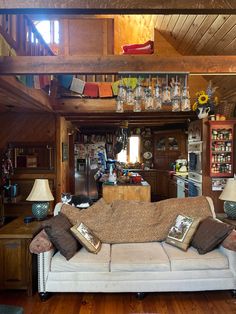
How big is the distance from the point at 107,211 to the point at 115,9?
2.29m

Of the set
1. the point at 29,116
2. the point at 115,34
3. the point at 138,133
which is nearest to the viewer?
the point at 29,116

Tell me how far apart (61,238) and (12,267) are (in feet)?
2.04

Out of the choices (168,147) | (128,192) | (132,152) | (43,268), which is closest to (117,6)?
(43,268)

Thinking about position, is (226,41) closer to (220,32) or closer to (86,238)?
(220,32)

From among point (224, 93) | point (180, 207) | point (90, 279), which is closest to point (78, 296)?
point (90, 279)

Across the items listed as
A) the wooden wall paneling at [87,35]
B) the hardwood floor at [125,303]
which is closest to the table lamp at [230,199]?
the hardwood floor at [125,303]

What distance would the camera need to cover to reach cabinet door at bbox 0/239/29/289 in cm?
281

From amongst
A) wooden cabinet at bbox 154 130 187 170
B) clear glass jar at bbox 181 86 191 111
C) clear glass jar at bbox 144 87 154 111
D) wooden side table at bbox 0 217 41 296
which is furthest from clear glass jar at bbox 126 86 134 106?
wooden cabinet at bbox 154 130 187 170

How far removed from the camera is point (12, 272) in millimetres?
2814

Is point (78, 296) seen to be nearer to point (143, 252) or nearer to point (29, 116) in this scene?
point (143, 252)

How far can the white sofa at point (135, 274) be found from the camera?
2656mm

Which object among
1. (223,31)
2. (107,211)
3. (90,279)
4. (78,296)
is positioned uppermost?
(223,31)

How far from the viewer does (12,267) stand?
9.23 feet

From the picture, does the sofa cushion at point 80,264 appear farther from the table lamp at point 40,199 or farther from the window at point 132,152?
the window at point 132,152
